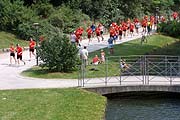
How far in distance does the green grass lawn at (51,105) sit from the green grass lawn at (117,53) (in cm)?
395

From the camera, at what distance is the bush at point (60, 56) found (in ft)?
97.7

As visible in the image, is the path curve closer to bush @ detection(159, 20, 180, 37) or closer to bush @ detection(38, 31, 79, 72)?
bush @ detection(38, 31, 79, 72)

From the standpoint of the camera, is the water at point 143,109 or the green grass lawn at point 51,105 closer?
the green grass lawn at point 51,105

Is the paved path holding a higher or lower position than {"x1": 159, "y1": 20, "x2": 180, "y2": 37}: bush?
lower

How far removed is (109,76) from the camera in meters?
29.2

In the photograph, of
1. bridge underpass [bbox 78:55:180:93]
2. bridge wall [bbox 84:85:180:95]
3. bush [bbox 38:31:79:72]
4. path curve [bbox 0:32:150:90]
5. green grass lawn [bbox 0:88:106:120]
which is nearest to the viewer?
green grass lawn [bbox 0:88:106:120]

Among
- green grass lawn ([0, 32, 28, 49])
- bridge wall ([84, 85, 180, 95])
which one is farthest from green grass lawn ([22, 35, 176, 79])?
green grass lawn ([0, 32, 28, 49])

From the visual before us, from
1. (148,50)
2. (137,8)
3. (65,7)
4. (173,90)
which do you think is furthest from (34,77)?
(137,8)

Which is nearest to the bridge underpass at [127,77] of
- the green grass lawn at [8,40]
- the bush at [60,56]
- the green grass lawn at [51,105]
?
the bush at [60,56]

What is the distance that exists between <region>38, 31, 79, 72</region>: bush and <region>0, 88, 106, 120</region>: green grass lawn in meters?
4.41

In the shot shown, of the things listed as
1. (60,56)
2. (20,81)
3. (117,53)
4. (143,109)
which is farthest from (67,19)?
(143,109)

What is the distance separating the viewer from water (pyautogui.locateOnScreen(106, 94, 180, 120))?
896 inches

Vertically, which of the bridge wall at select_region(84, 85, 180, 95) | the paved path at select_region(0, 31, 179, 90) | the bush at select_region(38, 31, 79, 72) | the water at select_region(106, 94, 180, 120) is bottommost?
the water at select_region(106, 94, 180, 120)

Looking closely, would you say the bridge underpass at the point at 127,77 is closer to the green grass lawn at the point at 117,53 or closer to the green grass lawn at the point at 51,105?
the green grass lawn at the point at 117,53
